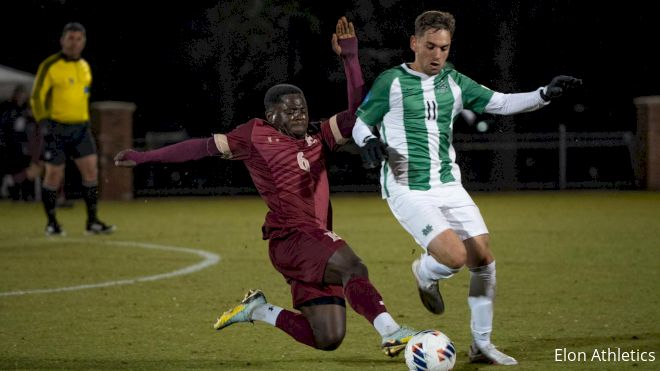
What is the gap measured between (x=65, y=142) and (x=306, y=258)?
9213 millimetres

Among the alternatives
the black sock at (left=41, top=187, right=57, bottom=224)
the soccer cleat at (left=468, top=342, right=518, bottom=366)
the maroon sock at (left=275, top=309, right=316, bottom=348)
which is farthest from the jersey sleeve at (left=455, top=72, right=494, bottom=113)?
the black sock at (left=41, top=187, right=57, bottom=224)

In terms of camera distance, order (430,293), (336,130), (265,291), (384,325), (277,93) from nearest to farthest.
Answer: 1. (384,325)
2. (277,93)
3. (336,130)
4. (430,293)
5. (265,291)

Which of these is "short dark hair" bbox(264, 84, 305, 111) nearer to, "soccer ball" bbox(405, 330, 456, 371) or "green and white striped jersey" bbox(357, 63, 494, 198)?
"green and white striped jersey" bbox(357, 63, 494, 198)

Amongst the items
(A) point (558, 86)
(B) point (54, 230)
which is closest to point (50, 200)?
(B) point (54, 230)

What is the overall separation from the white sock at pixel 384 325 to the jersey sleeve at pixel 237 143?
1.41 metres

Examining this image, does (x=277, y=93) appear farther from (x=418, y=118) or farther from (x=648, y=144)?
(x=648, y=144)

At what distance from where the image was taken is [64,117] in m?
15.4

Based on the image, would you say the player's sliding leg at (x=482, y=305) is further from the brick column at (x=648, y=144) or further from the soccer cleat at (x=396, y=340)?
the brick column at (x=648, y=144)

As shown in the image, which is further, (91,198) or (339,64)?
(339,64)

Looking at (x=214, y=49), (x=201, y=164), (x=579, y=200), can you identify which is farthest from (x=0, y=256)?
(x=214, y=49)

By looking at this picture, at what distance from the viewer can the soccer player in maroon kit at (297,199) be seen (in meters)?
6.88

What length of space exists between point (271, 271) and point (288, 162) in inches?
192

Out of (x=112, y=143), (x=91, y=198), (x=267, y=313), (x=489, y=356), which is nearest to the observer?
(x=489, y=356)

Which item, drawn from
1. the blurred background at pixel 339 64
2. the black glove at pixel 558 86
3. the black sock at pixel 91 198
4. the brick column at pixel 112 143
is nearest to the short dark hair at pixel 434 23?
the black glove at pixel 558 86
